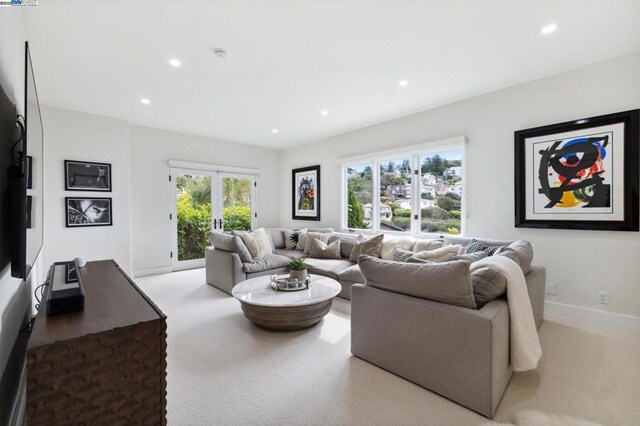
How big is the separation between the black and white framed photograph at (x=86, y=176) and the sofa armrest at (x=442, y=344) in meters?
4.57

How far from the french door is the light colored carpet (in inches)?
115

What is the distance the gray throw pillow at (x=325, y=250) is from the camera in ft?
15.2

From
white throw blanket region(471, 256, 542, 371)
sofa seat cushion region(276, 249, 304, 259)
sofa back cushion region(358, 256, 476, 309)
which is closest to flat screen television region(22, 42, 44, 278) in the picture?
sofa back cushion region(358, 256, 476, 309)

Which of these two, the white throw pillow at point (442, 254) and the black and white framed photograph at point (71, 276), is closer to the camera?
the black and white framed photograph at point (71, 276)

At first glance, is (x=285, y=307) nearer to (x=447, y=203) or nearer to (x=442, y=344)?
(x=442, y=344)

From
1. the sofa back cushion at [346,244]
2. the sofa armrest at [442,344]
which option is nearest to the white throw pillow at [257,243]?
the sofa back cushion at [346,244]

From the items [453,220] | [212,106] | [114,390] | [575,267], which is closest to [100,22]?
[212,106]

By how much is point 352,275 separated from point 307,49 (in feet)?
8.63

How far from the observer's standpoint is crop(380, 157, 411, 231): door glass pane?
4598mm

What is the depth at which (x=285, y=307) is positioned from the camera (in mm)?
2623

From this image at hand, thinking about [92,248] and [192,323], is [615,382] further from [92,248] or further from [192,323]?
[92,248]

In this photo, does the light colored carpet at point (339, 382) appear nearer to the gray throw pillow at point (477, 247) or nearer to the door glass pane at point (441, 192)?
the gray throw pillow at point (477, 247)

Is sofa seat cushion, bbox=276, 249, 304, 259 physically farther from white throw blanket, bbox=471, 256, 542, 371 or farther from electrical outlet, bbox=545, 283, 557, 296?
electrical outlet, bbox=545, 283, 557, 296

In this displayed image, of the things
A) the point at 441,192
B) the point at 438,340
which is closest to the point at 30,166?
the point at 438,340
